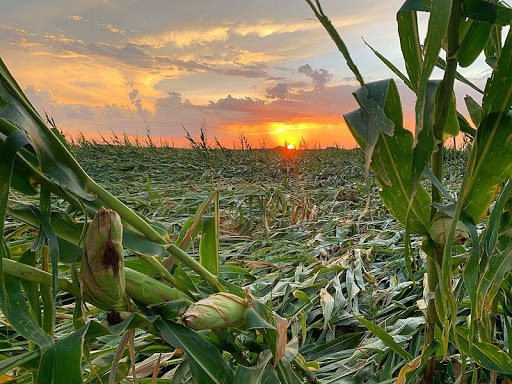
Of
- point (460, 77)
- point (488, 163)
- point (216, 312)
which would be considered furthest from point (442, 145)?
point (216, 312)

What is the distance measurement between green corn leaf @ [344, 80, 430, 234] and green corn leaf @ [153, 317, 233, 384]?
8.7 inches

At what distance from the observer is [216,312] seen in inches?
16.0

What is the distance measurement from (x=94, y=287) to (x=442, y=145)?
1.10ft

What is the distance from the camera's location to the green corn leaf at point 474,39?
39 cm

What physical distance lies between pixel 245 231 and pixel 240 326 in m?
1.30

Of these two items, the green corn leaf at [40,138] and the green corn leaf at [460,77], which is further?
the green corn leaf at [460,77]

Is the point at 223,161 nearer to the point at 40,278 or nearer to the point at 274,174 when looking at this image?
the point at 274,174

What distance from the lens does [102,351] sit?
601mm

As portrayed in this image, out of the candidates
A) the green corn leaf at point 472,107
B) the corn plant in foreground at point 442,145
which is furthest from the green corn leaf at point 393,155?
the green corn leaf at point 472,107

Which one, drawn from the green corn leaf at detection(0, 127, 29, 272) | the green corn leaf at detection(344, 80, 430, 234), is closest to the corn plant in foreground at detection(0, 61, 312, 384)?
the green corn leaf at detection(0, 127, 29, 272)

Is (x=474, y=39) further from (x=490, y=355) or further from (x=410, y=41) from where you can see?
(x=490, y=355)

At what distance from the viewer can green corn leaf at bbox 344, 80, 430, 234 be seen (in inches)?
14.4

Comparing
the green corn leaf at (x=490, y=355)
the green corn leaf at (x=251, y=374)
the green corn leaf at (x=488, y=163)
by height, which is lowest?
the green corn leaf at (x=490, y=355)

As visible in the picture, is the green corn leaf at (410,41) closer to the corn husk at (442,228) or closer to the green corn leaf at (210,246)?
the corn husk at (442,228)
